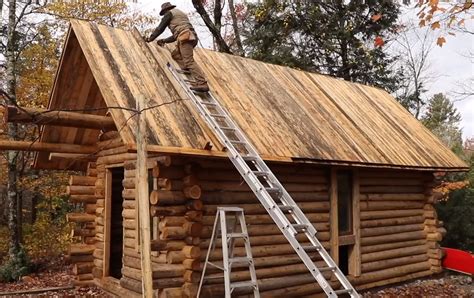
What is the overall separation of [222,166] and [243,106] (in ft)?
6.66

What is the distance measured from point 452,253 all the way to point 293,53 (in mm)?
13727

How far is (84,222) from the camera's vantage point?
1201 centimetres

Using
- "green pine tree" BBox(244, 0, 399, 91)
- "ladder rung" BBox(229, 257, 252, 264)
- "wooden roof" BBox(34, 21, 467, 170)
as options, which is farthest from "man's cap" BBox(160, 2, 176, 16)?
"green pine tree" BBox(244, 0, 399, 91)

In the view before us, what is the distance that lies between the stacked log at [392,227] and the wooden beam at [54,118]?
22.1 feet

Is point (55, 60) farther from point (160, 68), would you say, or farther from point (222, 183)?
point (222, 183)

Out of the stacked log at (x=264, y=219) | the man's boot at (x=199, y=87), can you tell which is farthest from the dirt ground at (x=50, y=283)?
the man's boot at (x=199, y=87)

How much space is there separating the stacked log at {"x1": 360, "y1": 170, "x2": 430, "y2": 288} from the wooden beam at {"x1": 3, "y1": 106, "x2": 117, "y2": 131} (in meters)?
6.74

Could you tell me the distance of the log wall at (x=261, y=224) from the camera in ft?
27.4

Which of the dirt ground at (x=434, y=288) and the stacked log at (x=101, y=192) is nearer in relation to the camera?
the stacked log at (x=101, y=192)

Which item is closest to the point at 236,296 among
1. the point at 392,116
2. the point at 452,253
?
A: the point at 452,253

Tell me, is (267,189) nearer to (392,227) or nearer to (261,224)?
(261,224)

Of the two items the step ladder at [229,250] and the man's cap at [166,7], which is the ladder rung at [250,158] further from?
the man's cap at [166,7]

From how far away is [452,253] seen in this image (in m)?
13.8

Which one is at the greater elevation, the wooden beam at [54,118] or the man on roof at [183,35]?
the man on roof at [183,35]
